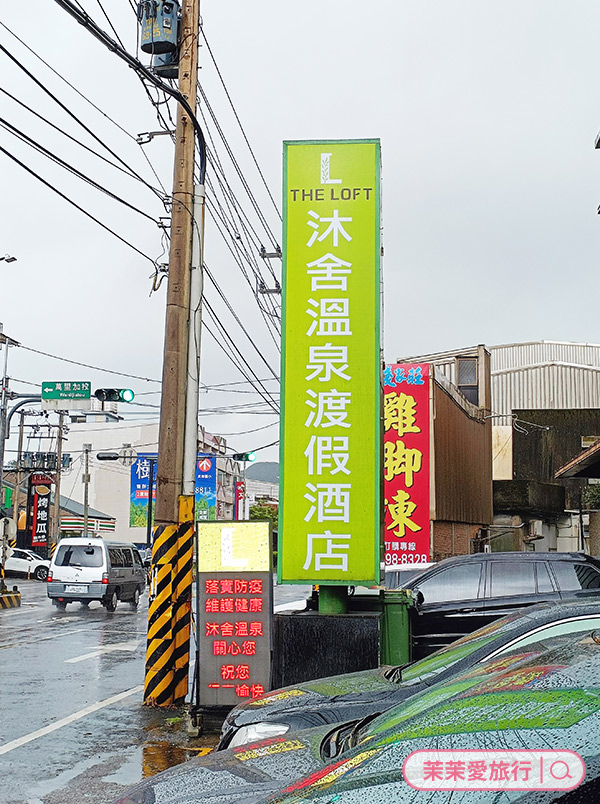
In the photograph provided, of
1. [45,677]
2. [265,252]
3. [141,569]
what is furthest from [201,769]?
[141,569]

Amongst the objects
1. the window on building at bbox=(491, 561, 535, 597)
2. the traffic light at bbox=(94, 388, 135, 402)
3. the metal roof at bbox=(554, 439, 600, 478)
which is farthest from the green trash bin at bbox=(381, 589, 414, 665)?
the traffic light at bbox=(94, 388, 135, 402)

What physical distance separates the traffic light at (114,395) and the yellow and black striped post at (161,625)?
Result: 12645mm

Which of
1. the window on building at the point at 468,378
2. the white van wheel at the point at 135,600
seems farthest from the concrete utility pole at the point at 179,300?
the window on building at the point at 468,378

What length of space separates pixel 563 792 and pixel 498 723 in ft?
1.05

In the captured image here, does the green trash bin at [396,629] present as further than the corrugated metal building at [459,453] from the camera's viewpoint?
No

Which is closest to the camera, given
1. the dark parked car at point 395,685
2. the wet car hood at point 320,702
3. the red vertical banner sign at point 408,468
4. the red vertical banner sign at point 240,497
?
the dark parked car at point 395,685

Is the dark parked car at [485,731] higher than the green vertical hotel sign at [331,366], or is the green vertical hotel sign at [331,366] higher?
the green vertical hotel sign at [331,366]

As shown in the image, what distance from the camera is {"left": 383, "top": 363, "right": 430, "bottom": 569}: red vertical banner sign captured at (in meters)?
20.0

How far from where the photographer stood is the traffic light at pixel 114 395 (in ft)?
74.9

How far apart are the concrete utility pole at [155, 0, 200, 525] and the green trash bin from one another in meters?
2.89

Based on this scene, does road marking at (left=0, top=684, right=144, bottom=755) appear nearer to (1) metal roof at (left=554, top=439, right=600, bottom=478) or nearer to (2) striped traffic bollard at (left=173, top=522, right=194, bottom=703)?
(2) striped traffic bollard at (left=173, top=522, right=194, bottom=703)

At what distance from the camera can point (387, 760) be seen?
2.48m

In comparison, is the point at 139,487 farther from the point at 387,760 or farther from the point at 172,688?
the point at 387,760

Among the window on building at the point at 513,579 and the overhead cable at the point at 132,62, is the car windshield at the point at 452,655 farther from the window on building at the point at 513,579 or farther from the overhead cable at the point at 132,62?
the overhead cable at the point at 132,62
